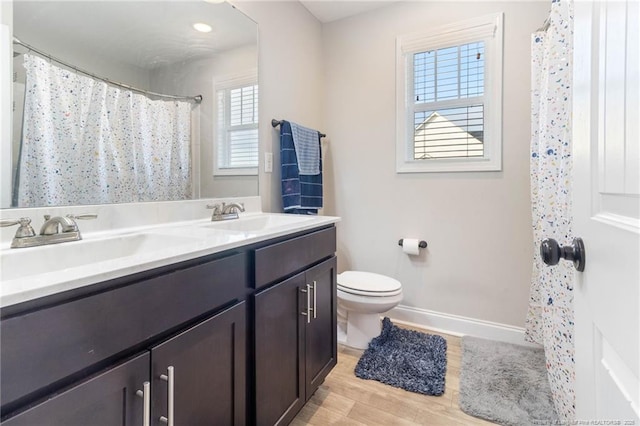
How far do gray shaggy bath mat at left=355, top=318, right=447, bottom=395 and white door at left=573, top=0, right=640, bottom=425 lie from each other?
1.12 meters

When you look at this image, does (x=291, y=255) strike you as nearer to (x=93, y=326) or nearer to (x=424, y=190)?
(x=93, y=326)

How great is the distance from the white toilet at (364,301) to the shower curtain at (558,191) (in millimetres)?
784

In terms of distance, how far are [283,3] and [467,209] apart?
1910 millimetres

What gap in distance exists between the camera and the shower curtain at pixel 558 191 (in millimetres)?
1213

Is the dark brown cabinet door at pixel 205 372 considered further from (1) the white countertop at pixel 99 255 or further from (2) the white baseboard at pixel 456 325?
(2) the white baseboard at pixel 456 325

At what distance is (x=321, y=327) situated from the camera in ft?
4.91

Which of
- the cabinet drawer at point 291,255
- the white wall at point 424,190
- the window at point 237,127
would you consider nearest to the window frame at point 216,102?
the window at point 237,127

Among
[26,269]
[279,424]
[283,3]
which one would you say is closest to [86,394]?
[26,269]

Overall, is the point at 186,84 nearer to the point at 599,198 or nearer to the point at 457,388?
the point at 599,198

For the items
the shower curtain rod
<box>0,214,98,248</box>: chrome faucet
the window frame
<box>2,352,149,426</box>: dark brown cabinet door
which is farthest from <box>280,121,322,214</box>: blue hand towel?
<box>2,352,149,426</box>: dark brown cabinet door

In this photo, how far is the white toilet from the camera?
1891 mm

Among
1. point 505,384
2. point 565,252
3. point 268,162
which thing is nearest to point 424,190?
point 268,162

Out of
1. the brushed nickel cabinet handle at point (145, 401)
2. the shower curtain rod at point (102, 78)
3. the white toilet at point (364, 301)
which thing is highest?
the shower curtain rod at point (102, 78)

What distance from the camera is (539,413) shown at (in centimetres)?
140
